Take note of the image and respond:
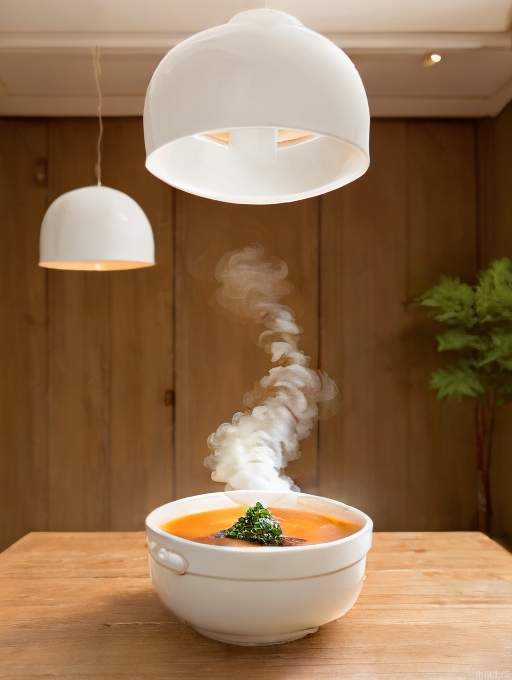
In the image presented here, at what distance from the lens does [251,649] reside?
0.88 meters

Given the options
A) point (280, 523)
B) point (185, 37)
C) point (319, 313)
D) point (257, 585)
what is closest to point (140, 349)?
point (319, 313)

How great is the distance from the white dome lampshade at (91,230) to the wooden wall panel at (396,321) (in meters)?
1.54

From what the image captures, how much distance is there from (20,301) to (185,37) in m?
1.50

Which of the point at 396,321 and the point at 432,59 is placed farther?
the point at 396,321

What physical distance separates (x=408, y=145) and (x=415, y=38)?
764mm

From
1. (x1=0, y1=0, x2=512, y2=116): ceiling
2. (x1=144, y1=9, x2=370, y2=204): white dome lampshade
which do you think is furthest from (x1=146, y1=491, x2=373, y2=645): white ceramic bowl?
(x1=0, y1=0, x2=512, y2=116): ceiling

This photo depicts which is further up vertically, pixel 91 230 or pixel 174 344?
pixel 91 230

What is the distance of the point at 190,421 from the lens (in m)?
3.14

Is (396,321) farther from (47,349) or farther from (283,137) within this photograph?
(283,137)

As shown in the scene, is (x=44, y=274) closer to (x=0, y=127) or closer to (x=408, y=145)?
(x=0, y=127)

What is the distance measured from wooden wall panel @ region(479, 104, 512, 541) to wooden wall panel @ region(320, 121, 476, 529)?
0.07m

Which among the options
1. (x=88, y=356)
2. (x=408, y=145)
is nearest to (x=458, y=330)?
(x=408, y=145)

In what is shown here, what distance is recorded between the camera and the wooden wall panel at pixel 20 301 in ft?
10.3

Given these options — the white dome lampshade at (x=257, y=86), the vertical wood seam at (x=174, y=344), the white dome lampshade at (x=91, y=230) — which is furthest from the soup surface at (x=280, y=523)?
the vertical wood seam at (x=174, y=344)
